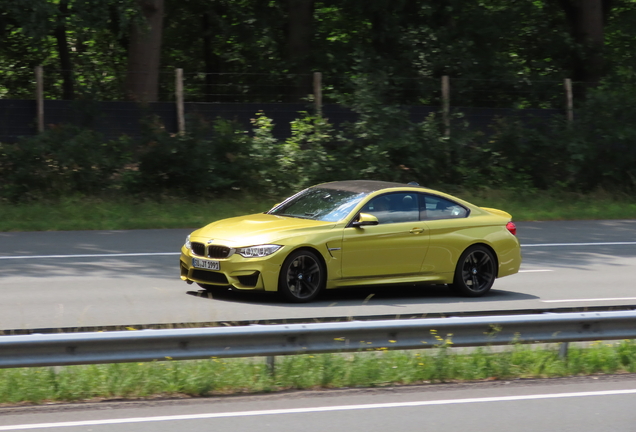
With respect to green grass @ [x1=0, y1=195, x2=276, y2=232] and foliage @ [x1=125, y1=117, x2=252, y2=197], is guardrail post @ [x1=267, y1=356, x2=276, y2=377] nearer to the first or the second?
green grass @ [x1=0, y1=195, x2=276, y2=232]

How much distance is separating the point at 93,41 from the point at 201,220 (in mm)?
10581

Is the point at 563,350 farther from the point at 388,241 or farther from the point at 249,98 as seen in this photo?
the point at 249,98

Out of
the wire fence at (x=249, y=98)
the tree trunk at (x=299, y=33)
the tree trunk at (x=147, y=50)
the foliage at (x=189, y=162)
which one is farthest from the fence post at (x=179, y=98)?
the tree trunk at (x=299, y=33)

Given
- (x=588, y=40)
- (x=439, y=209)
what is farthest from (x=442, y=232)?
(x=588, y=40)

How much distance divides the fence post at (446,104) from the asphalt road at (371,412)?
1687cm

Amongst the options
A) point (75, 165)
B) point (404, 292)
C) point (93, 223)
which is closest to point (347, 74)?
point (75, 165)

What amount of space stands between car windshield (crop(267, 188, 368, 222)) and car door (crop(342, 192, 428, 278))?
23 cm

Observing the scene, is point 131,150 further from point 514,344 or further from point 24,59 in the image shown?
point 514,344

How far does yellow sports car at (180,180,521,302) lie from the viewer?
10398 millimetres

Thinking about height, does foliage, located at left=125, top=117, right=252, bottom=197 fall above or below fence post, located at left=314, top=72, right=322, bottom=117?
below

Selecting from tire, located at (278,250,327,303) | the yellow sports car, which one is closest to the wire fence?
the yellow sports car

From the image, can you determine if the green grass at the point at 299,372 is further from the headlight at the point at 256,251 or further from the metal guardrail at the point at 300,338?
the headlight at the point at 256,251

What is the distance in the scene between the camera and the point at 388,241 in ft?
36.3

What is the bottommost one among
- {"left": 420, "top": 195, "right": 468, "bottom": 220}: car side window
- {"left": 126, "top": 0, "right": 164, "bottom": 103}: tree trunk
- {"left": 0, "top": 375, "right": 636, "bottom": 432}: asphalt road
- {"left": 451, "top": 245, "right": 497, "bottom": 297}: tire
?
Result: {"left": 0, "top": 375, "right": 636, "bottom": 432}: asphalt road
